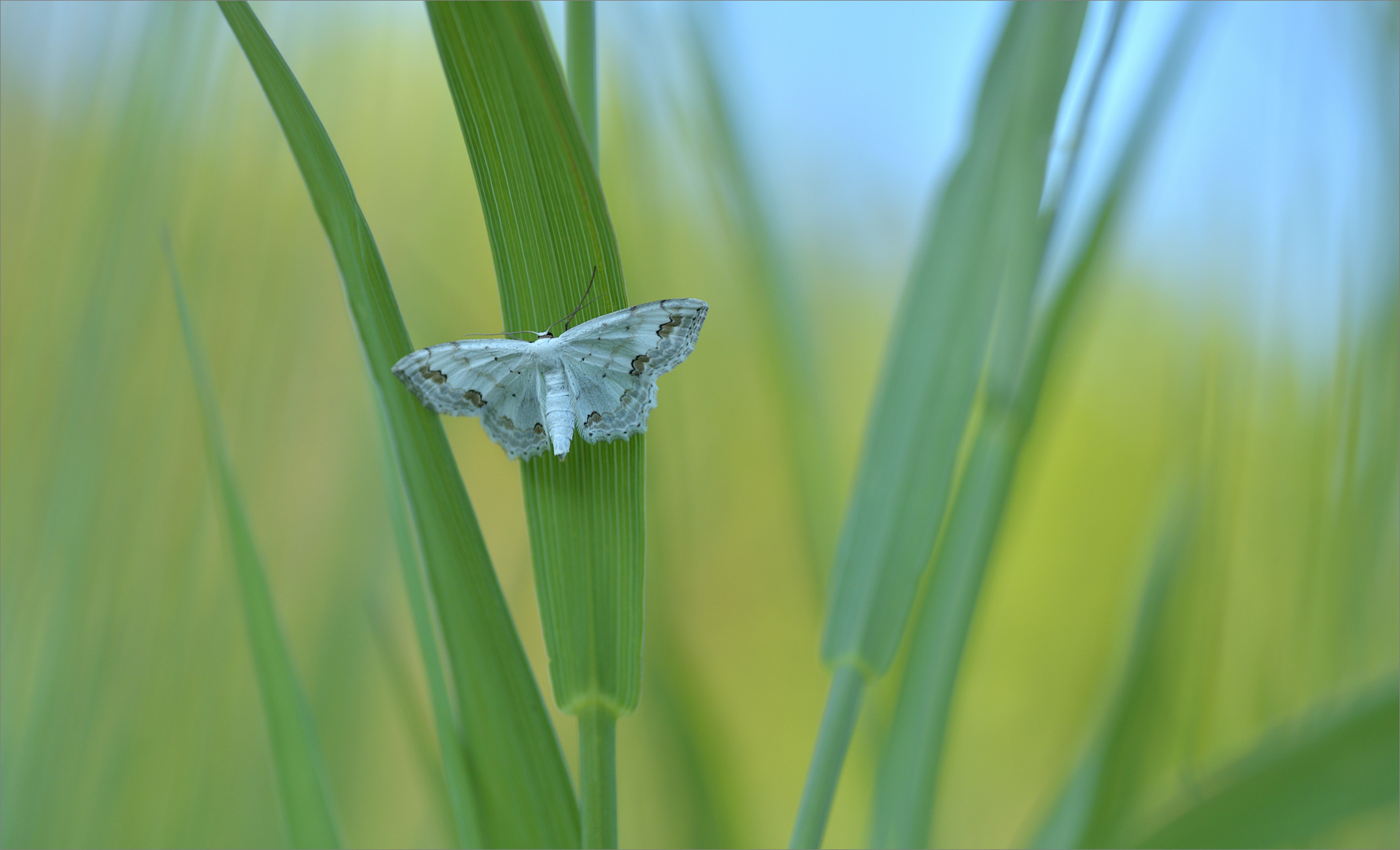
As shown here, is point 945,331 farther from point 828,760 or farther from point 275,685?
point 275,685

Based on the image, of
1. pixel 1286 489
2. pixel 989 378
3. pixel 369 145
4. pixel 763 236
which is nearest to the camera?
pixel 989 378

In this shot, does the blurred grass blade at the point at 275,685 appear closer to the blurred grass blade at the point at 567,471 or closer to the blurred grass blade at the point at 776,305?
the blurred grass blade at the point at 567,471

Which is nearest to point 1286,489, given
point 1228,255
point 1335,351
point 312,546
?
point 1335,351

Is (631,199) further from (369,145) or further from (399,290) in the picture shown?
(369,145)

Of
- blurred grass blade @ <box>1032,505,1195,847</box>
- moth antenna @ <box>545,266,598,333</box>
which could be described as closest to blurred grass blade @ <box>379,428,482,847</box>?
moth antenna @ <box>545,266,598,333</box>

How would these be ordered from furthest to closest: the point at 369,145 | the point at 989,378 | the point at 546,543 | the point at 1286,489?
the point at 369,145 < the point at 1286,489 < the point at 989,378 < the point at 546,543
